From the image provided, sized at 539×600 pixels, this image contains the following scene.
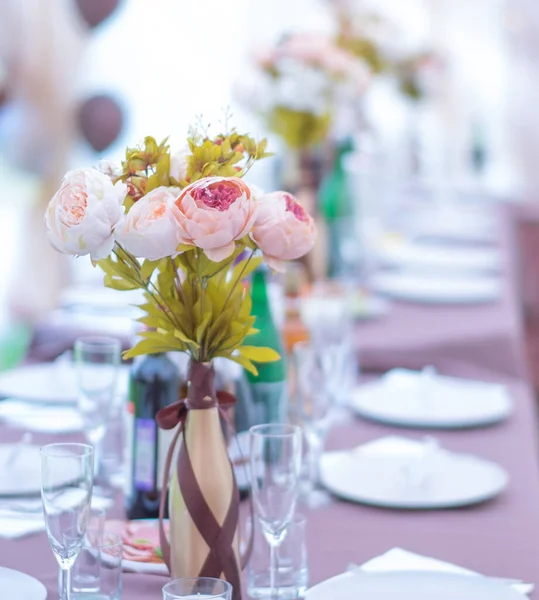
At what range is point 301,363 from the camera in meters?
1.51

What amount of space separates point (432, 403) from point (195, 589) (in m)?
0.99

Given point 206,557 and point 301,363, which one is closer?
point 206,557

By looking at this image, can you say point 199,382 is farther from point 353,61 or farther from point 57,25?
point 57,25

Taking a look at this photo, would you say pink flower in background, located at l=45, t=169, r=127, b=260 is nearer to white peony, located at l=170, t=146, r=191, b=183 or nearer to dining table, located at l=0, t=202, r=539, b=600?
white peony, located at l=170, t=146, r=191, b=183

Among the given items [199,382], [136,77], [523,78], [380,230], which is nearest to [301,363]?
[199,382]

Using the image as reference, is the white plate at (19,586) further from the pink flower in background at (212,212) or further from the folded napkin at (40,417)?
the folded napkin at (40,417)

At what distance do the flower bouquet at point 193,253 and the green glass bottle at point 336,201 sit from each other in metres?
1.82

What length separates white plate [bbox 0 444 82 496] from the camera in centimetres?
138

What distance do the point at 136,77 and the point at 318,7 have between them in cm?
186

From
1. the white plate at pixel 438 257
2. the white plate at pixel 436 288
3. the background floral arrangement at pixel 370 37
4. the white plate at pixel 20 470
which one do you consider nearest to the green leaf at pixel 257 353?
the white plate at pixel 20 470

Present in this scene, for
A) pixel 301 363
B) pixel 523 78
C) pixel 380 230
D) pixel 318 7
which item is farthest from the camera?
pixel 523 78

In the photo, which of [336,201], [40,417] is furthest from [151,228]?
[336,201]

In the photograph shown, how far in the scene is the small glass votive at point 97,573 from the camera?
1.05 metres

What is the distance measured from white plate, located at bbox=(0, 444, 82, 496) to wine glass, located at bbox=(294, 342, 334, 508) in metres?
0.35
